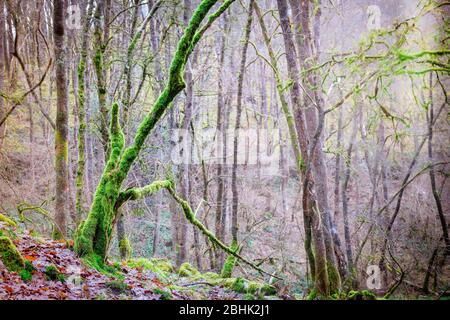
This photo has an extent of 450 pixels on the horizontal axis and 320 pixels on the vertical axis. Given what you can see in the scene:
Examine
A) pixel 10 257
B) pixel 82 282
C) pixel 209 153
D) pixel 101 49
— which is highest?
pixel 101 49

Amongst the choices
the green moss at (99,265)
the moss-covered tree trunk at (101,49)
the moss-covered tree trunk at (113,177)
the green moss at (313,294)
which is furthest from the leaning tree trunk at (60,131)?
the green moss at (313,294)

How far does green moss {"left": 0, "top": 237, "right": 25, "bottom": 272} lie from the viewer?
153 inches

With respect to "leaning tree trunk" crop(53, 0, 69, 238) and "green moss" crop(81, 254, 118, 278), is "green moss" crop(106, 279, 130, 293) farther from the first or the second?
"leaning tree trunk" crop(53, 0, 69, 238)

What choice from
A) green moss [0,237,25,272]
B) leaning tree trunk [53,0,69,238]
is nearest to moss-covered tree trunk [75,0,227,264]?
green moss [0,237,25,272]

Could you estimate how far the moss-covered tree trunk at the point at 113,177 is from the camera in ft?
15.9

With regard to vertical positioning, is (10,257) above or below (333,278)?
above

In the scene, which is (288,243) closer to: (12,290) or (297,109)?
(297,109)

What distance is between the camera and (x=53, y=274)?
4148 mm

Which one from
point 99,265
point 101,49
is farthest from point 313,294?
point 101,49

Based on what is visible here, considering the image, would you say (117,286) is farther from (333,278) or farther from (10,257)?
(333,278)

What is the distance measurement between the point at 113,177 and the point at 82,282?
58.7 inches

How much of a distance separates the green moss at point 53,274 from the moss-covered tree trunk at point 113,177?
61 centimetres

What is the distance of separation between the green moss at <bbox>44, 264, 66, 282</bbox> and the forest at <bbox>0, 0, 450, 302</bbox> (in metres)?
0.02

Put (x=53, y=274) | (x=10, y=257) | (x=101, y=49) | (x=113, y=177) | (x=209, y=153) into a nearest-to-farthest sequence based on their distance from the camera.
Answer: (x=10, y=257)
(x=53, y=274)
(x=113, y=177)
(x=101, y=49)
(x=209, y=153)
